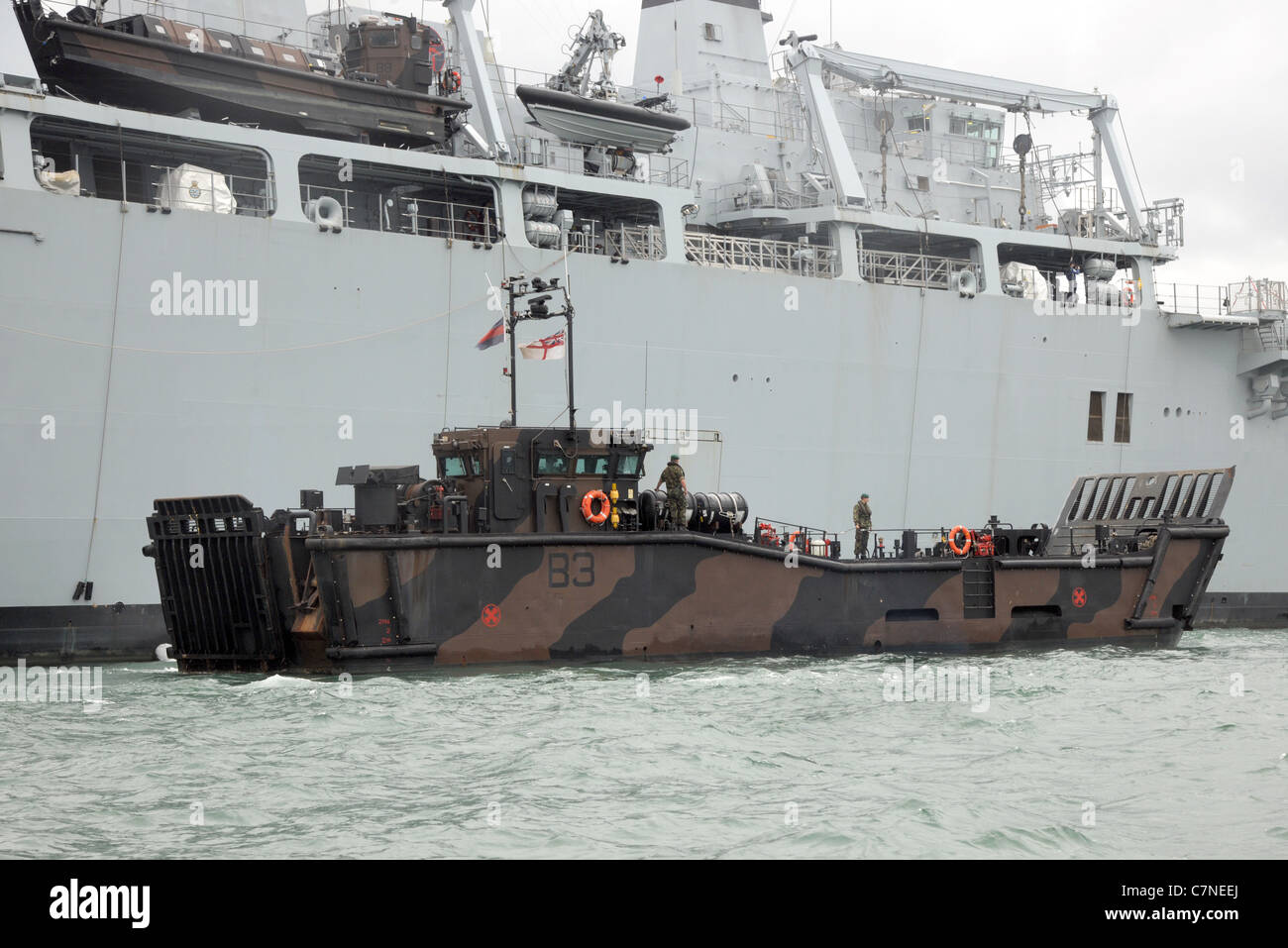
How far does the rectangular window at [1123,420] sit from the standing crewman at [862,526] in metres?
11.1

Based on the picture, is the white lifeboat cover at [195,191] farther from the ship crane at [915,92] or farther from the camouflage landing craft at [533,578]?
the ship crane at [915,92]

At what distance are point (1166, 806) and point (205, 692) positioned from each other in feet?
35.9

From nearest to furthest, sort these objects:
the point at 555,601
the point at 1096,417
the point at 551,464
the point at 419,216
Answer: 1. the point at 555,601
2. the point at 551,464
3. the point at 419,216
4. the point at 1096,417

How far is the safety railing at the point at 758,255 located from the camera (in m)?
28.0

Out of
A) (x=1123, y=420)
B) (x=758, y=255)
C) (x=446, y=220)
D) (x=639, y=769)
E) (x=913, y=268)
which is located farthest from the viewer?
(x=1123, y=420)

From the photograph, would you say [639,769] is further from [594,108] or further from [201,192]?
[594,108]

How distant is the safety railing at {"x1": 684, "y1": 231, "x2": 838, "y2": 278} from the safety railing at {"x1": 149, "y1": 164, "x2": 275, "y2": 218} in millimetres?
8084

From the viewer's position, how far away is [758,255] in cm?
2886

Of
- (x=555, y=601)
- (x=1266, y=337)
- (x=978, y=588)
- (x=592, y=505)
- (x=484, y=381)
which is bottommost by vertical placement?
(x=978, y=588)

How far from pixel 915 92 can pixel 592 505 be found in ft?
53.8

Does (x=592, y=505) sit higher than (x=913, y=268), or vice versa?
(x=913, y=268)

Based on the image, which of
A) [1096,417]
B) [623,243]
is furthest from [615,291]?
[1096,417]
